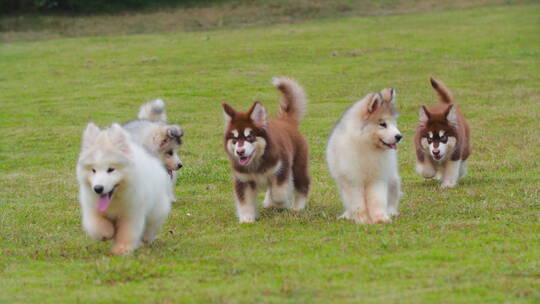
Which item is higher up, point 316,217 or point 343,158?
point 343,158

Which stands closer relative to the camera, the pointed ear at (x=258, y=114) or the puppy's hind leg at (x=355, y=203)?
the puppy's hind leg at (x=355, y=203)

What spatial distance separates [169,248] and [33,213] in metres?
3.54

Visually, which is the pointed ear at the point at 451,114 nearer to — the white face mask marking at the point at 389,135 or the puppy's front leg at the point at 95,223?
the white face mask marking at the point at 389,135

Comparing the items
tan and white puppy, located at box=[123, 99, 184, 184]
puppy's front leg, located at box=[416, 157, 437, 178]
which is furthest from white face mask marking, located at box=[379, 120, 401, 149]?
tan and white puppy, located at box=[123, 99, 184, 184]

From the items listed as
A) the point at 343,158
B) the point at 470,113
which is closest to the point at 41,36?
the point at 470,113

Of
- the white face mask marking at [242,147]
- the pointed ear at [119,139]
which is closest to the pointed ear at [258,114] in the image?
the white face mask marking at [242,147]

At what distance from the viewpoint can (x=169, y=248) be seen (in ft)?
29.1

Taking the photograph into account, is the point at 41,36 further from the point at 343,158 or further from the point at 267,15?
the point at 343,158

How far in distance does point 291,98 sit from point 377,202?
237 cm

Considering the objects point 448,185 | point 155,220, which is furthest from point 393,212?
point 155,220

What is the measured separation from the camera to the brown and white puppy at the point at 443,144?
12594 mm

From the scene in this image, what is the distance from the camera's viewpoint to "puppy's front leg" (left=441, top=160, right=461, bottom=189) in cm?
1280

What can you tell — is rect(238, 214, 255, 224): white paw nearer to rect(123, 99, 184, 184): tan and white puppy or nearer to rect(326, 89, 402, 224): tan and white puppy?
rect(326, 89, 402, 224): tan and white puppy

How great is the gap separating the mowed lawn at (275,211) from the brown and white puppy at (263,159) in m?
0.32
